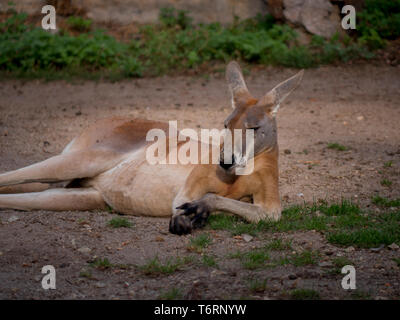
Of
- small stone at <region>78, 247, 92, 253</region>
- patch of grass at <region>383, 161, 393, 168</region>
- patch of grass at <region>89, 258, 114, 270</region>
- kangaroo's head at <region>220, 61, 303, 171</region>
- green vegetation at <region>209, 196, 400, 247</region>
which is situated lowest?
patch of grass at <region>89, 258, 114, 270</region>

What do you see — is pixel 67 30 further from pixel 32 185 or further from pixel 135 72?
pixel 32 185

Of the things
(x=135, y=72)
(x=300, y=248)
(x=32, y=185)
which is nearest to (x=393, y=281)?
(x=300, y=248)

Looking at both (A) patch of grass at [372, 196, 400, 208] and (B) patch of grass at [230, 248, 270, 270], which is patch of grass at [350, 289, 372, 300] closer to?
(B) patch of grass at [230, 248, 270, 270]

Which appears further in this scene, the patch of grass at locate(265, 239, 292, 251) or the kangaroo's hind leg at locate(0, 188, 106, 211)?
the kangaroo's hind leg at locate(0, 188, 106, 211)

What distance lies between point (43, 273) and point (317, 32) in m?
8.46

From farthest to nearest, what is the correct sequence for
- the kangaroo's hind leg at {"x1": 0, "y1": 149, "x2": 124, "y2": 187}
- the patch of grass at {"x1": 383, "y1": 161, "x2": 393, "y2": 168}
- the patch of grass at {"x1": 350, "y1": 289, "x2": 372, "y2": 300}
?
the patch of grass at {"x1": 383, "y1": 161, "x2": 393, "y2": 168} < the kangaroo's hind leg at {"x1": 0, "y1": 149, "x2": 124, "y2": 187} < the patch of grass at {"x1": 350, "y1": 289, "x2": 372, "y2": 300}

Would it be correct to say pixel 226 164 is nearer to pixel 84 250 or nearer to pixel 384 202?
pixel 84 250

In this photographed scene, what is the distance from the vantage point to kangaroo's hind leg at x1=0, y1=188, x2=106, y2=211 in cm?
482

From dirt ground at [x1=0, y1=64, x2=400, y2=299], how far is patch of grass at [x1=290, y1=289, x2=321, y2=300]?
49 mm

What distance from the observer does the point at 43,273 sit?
11.8ft

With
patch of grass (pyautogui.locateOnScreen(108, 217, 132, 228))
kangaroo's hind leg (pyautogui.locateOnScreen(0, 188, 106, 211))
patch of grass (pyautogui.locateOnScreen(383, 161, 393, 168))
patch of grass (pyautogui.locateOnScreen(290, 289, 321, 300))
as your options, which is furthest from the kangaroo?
patch of grass (pyautogui.locateOnScreen(383, 161, 393, 168))

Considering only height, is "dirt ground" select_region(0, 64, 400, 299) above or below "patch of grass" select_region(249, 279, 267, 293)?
above

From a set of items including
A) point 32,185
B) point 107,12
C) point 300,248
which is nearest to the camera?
point 300,248

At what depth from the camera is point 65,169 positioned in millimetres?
4824
